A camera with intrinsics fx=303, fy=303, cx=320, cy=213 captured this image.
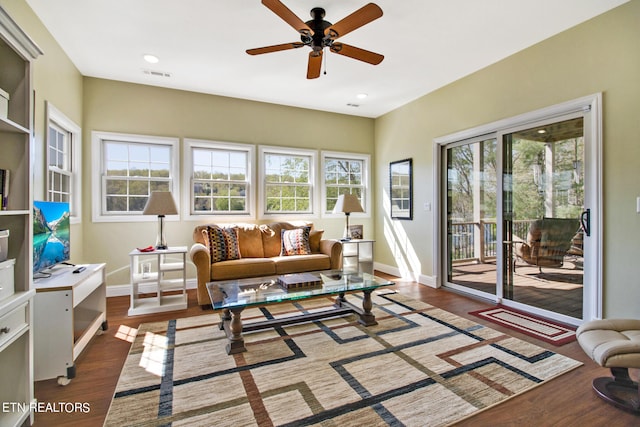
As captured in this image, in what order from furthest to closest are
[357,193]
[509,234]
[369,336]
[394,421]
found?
[357,193] < [509,234] < [369,336] < [394,421]

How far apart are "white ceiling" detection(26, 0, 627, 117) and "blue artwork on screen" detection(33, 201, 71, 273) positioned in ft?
5.68

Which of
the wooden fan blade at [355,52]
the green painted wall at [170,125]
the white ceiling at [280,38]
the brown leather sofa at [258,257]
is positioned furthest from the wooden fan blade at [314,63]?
the brown leather sofa at [258,257]

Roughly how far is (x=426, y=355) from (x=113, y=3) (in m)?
3.85

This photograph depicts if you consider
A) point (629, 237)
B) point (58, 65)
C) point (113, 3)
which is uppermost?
point (113, 3)

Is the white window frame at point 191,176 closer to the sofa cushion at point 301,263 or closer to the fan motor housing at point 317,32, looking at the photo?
the sofa cushion at point 301,263

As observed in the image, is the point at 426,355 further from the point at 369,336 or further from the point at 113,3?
the point at 113,3

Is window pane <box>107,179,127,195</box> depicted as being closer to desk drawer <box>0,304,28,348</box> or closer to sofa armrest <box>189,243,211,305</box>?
sofa armrest <box>189,243,211,305</box>

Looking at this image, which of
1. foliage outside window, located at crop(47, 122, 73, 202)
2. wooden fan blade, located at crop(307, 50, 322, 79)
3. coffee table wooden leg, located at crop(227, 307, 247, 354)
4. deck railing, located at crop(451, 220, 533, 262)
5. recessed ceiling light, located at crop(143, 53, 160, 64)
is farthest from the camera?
deck railing, located at crop(451, 220, 533, 262)

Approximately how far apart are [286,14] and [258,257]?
2.92m

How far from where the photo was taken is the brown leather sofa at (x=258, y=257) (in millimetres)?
3533

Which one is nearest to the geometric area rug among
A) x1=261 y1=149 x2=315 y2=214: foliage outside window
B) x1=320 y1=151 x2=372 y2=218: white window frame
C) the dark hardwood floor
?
the dark hardwood floor

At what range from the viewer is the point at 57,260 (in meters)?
2.59

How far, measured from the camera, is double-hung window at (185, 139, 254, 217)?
14.8ft

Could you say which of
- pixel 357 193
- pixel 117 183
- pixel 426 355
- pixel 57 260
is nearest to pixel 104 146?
pixel 117 183
